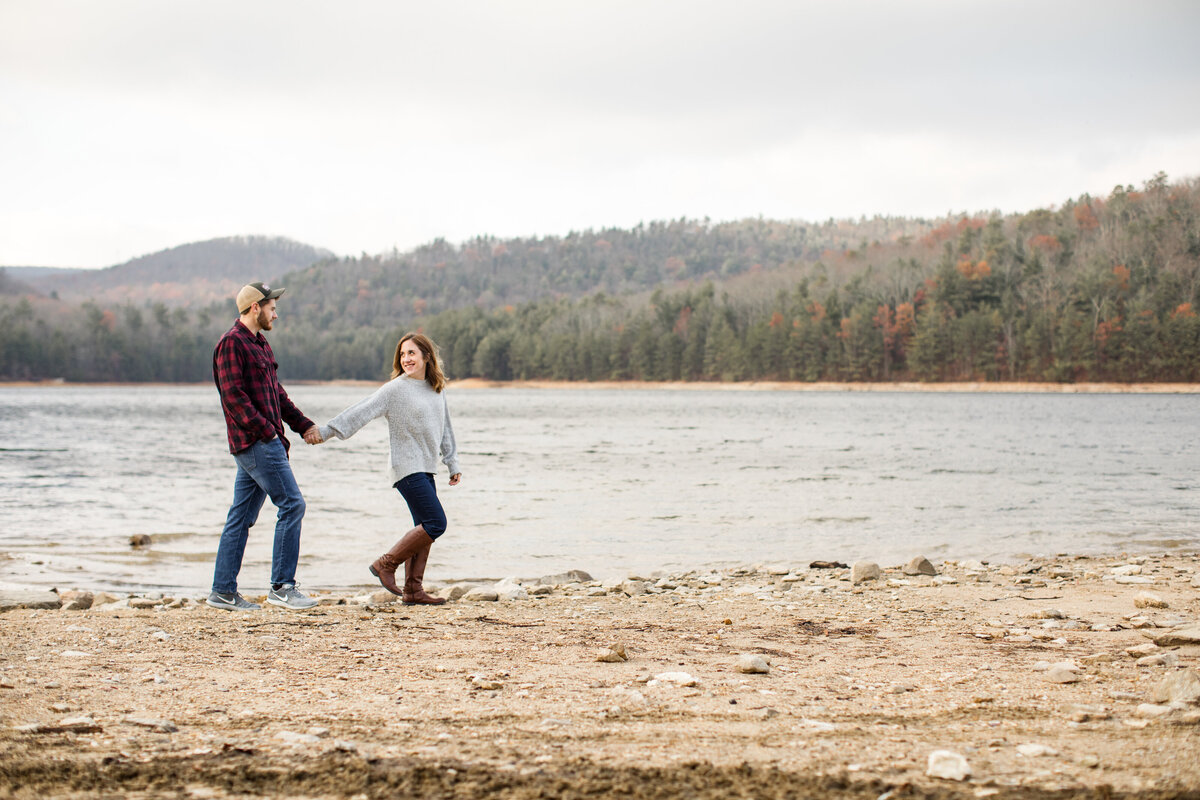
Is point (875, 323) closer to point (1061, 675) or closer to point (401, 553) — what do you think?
point (401, 553)

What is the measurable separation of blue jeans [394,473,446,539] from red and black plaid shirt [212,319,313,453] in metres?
1.07

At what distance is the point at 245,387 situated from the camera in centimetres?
674

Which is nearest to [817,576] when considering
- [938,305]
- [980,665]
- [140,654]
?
[980,665]

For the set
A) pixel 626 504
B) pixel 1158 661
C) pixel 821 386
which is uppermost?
pixel 821 386

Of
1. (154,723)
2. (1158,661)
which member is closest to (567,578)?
(1158,661)

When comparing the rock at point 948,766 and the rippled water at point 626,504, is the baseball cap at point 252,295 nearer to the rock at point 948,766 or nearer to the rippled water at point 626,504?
the rippled water at point 626,504

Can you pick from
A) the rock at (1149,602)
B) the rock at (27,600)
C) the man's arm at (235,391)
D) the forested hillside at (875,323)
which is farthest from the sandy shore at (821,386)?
the rock at (27,600)

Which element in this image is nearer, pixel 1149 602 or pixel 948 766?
pixel 948 766

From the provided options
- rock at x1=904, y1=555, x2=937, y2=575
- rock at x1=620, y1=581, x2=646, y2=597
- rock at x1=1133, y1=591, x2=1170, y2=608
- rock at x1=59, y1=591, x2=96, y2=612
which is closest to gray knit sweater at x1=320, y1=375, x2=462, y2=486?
→ rock at x1=620, y1=581, x2=646, y2=597

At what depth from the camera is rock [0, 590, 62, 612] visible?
24.4 feet

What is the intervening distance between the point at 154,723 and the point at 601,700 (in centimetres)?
201

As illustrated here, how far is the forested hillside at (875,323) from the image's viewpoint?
320 feet

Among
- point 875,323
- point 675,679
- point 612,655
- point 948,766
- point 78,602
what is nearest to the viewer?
point 948,766

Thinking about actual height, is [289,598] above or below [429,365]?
below
